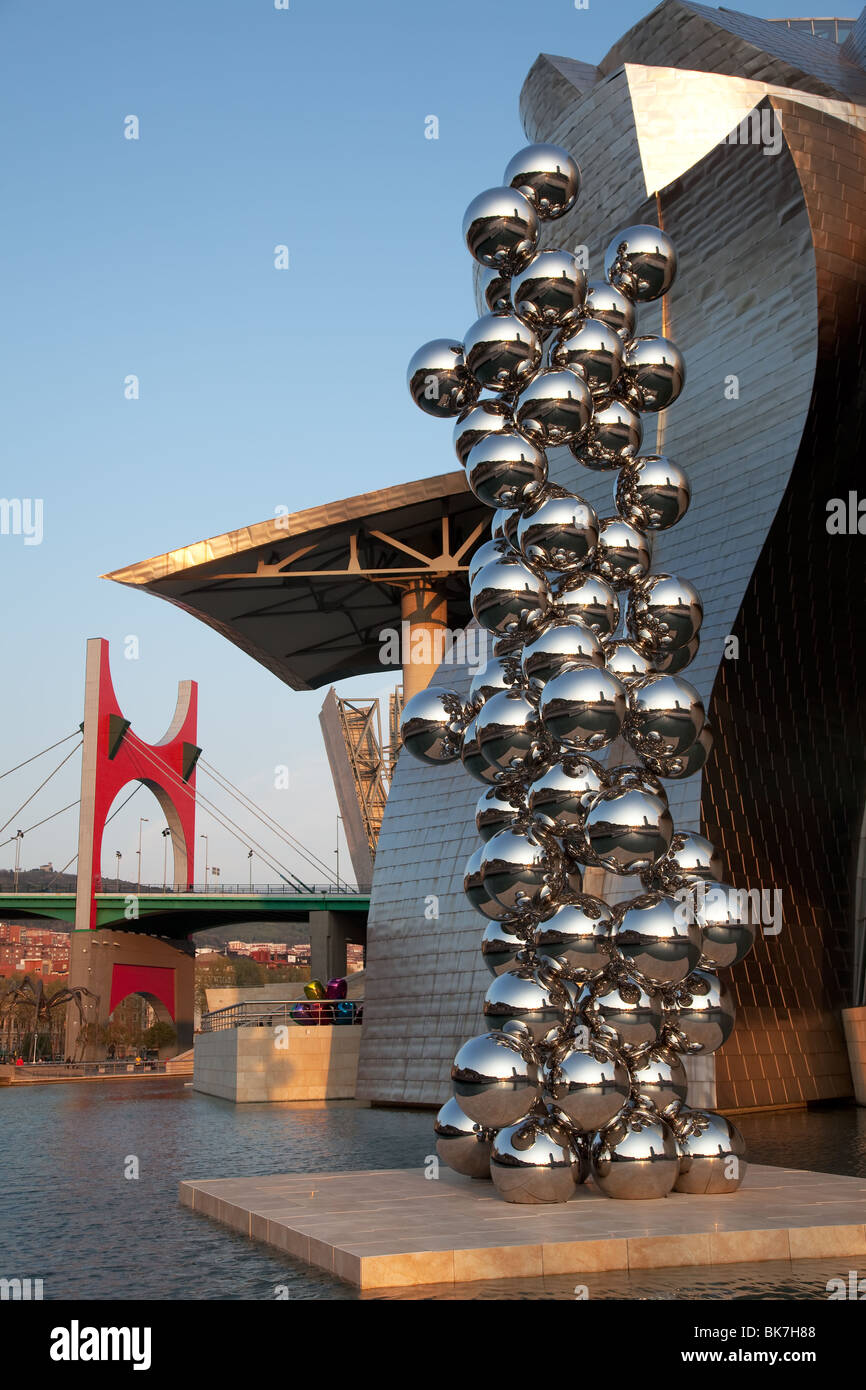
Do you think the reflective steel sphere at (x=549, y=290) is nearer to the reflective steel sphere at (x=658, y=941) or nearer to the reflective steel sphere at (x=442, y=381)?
the reflective steel sphere at (x=442, y=381)

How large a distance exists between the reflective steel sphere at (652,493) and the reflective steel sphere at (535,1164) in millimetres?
4160

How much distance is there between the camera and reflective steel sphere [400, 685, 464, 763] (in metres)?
8.89

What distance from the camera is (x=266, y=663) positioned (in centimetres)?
3145

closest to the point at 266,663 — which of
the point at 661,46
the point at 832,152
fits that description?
the point at 661,46

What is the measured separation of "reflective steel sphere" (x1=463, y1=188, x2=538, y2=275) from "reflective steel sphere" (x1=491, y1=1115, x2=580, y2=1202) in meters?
5.68

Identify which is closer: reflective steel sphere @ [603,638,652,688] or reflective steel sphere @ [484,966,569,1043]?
reflective steel sphere @ [484,966,569,1043]

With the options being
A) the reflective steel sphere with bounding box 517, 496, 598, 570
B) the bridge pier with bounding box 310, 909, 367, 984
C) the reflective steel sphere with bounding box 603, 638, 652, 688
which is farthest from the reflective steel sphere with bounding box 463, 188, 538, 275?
the bridge pier with bounding box 310, 909, 367, 984

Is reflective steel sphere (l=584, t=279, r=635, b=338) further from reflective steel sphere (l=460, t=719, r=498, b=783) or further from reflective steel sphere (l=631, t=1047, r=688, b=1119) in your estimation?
reflective steel sphere (l=631, t=1047, r=688, b=1119)

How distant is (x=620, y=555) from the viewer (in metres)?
8.86

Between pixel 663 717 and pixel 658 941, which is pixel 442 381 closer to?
pixel 663 717

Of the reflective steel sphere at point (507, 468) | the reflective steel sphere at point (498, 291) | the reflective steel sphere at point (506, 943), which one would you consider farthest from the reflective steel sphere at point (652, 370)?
the reflective steel sphere at point (506, 943)

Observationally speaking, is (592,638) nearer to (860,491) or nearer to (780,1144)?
(780,1144)

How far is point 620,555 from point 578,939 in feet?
8.93

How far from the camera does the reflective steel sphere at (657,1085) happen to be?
7.88m
